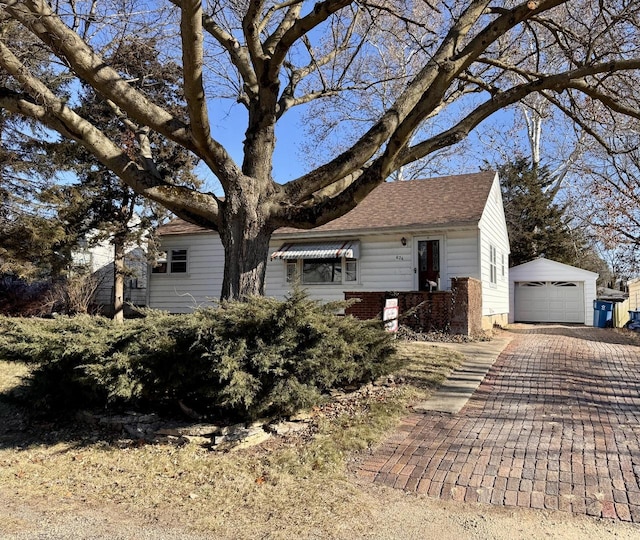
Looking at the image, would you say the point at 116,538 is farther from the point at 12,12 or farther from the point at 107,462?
the point at 12,12

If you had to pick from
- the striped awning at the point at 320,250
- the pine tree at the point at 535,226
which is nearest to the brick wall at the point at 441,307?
the striped awning at the point at 320,250

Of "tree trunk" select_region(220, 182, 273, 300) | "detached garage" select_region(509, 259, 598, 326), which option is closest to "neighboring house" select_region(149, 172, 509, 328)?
"detached garage" select_region(509, 259, 598, 326)

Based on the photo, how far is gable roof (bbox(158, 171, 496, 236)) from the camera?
14438mm

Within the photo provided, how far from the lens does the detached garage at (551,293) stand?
71.2 ft

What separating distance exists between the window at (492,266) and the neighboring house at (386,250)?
0.11 feet

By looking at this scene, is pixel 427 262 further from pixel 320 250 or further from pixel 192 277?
pixel 192 277

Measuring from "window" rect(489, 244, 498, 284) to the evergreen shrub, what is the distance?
39.3ft

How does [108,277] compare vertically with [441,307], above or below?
above

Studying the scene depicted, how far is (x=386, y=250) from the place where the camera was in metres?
15.2

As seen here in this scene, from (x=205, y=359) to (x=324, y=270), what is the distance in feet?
38.2

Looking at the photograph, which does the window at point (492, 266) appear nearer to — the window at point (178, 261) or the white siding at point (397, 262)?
the white siding at point (397, 262)

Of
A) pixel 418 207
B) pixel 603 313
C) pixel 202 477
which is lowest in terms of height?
pixel 202 477

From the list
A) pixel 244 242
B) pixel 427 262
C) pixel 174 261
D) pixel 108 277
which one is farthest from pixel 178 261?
pixel 244 242

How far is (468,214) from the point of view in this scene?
14.2 m
